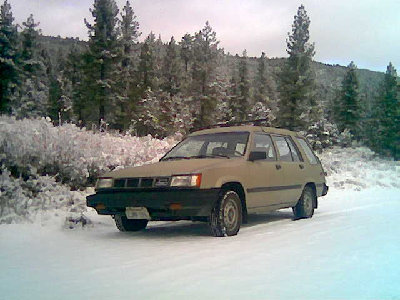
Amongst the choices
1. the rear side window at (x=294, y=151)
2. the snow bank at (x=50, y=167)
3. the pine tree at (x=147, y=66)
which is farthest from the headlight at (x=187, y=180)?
the pine tree at (x=147, y=66)

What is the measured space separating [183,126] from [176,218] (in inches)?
1277

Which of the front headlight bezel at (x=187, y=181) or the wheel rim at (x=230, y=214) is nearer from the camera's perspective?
the front headlight bezel at (x=187, y=181)

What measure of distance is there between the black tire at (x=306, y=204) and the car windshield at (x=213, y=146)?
200 cm

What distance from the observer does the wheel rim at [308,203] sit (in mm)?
8180

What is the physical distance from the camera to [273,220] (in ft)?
26.6

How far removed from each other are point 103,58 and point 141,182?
3501 cm

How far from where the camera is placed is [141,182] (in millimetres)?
5785

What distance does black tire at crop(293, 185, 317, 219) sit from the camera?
26.4 ft

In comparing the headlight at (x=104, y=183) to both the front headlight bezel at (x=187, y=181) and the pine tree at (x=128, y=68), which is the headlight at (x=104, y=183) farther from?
the pine tree at (x=128, y=68)

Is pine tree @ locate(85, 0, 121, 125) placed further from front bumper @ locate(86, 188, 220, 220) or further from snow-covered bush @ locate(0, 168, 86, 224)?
front bumper @ locate(86, 188, 220, 220)

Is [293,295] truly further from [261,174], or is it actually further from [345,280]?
[261,174]

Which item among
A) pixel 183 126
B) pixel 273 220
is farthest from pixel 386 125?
pixel 273 220

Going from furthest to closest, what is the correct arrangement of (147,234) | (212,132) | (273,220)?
1. (273,220)
2. (212,132)
3. (147,234)

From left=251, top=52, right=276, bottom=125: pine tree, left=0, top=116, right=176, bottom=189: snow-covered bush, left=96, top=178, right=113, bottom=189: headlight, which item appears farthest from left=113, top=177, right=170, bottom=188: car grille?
left=251, top=52, right=276, bottom=125: pine tree
